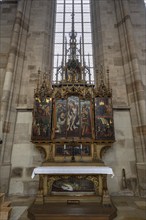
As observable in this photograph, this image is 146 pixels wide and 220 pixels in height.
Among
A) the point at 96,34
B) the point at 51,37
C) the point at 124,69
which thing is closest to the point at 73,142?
the point at 124,69

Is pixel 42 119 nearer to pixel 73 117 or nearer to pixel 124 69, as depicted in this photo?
pixel 73 117

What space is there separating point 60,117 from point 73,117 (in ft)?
1.76

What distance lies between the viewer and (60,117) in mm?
6664

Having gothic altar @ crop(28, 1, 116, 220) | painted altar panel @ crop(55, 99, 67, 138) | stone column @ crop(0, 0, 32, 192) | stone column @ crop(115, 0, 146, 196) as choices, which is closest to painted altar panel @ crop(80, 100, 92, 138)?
gothic altar @ crop(28, 1, 116, 220)

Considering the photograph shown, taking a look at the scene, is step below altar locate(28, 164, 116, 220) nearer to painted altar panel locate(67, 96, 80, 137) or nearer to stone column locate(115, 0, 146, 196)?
painted altar panel locate(67, 96, 80, 137)

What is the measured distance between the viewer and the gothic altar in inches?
183

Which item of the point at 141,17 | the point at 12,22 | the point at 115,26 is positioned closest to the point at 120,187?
the point at 115,26

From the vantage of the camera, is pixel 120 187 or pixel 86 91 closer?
pixel 120 187

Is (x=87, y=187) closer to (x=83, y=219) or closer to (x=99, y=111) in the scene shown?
(x=83, y=219)

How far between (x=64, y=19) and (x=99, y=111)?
7.39 meters

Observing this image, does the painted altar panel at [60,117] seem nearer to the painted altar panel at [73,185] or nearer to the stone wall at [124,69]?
the painted altar panel at [73,185]

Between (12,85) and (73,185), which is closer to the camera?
(73,185)

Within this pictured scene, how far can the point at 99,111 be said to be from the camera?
673 cm

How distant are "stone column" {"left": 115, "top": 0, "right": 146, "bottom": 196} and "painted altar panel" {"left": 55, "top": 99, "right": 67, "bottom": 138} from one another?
10.1 ft
